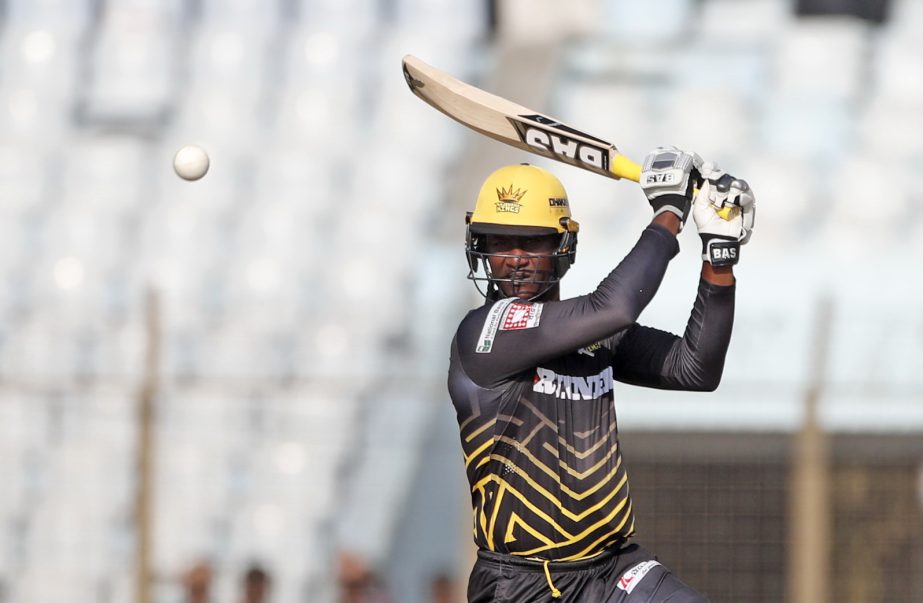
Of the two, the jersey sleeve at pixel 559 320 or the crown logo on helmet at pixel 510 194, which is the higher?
the crown logo on helmet at pixel 510 194

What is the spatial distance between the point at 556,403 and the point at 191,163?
168 centimetres

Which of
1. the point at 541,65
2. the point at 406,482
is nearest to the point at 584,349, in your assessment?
the point at 406,482

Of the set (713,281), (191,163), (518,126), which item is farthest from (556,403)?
(191,163)

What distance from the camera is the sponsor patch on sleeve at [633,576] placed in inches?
143

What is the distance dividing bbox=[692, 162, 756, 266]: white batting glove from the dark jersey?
3.0 inches

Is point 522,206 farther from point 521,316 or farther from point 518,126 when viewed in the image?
point 518,126

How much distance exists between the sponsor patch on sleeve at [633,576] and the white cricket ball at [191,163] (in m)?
1.94

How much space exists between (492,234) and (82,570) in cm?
391

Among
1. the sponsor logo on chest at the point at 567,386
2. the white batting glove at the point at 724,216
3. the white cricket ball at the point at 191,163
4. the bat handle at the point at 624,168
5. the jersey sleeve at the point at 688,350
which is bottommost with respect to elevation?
the sponsor logo on chest at the point at 567,386

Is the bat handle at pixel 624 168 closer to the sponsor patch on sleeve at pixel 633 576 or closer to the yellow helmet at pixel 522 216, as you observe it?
the yellow helmet at pixel 522 216

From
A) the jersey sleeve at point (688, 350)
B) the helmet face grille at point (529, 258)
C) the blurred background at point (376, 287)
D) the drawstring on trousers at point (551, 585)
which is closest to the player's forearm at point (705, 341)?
the jersey sleeve at point (688, 350)

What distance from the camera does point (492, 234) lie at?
384cm

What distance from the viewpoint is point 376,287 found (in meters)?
8.58

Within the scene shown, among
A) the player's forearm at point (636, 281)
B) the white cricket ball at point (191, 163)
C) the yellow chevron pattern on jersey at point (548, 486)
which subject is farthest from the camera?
the white cricket ball at point (191, 163)
